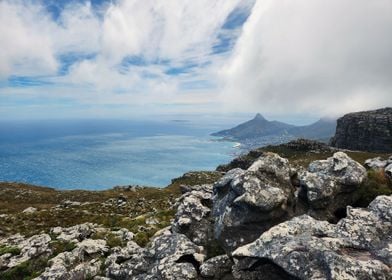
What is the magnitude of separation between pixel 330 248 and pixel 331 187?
6.27m

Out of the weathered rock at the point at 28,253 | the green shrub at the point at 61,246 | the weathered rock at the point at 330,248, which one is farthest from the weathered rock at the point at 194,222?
the weathered rock at the point at 28,253

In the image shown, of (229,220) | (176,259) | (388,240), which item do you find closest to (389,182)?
(388,240)

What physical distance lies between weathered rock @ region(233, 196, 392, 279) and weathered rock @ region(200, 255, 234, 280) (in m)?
1.23

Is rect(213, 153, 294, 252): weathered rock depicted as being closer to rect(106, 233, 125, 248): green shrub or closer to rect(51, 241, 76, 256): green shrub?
rect(106, 233, 125, 248): green shrub

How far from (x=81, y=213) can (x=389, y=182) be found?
4479cm

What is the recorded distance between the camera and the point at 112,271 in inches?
714

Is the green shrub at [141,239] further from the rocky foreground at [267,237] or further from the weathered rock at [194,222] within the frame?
the weathered rock at [194,222]

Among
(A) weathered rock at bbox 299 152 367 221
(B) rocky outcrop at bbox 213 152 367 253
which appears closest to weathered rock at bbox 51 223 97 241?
(B) rocky outcrop at bbox 213 152 367 253

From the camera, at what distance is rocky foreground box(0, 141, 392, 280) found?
40.2 feet

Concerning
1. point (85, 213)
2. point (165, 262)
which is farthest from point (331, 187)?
point (85, 213)

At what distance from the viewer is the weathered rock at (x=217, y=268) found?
48.8ft

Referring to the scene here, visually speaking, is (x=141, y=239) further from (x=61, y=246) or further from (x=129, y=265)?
(x=129, y=265)

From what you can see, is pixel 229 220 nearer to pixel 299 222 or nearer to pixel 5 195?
pixel 299 222

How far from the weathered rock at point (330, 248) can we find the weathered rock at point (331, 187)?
2.62 meters
